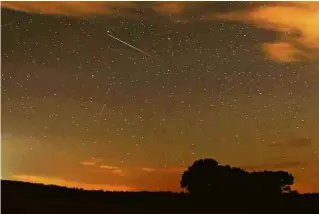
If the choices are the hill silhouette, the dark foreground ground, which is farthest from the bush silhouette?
the dark foreground ground

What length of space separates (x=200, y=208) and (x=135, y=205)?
282 centimetres

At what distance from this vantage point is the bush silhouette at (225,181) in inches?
1133

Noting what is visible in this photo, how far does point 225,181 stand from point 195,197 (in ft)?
5.87

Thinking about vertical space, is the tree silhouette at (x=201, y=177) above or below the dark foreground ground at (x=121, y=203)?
above

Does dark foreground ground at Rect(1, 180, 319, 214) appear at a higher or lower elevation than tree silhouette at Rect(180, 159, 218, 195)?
lower

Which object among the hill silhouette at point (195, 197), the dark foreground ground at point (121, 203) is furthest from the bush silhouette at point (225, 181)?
the dark foreground ground at point (121, 203)

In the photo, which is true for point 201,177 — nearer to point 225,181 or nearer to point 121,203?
point 225,181

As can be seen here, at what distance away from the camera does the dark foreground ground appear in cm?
2061

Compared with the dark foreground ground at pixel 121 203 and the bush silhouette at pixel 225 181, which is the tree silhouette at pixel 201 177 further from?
the dark foreground ground at pixel 121 203

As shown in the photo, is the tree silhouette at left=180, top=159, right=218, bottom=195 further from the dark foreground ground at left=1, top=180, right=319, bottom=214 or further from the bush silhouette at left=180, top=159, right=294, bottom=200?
the dark foreground ground at left=1, top=180, right=319, bottom=214

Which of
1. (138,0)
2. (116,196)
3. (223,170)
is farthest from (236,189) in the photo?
(138,0)

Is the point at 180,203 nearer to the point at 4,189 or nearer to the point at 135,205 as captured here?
the point at 135,205

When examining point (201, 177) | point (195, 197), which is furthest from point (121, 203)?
point (201, 177)

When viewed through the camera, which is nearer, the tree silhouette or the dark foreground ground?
the dark foreground ground
